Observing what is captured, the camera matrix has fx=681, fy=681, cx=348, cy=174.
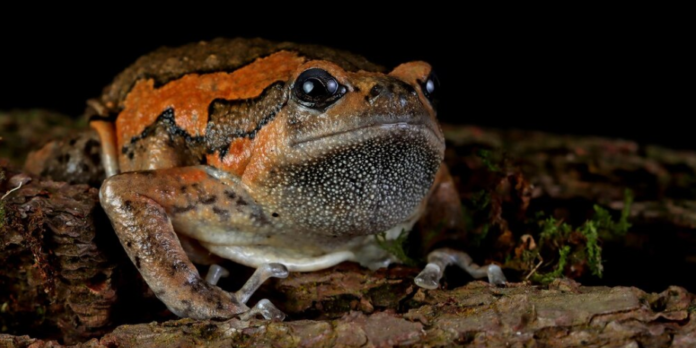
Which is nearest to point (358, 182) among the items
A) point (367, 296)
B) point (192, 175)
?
point (367, 296)

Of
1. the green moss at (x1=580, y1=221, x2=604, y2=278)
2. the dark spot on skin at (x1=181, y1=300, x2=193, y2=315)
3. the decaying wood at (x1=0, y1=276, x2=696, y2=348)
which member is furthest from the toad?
the green moss at (x1=580, y1=221, x2=604, y2=278)

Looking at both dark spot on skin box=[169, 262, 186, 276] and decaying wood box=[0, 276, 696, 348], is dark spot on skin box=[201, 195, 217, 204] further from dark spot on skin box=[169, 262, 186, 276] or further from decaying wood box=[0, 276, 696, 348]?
decaying wood box=[0, 276, 696, 348]

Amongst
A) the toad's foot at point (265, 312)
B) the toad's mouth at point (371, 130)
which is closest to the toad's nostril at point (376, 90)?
the toad's mouth at point (371, 130)

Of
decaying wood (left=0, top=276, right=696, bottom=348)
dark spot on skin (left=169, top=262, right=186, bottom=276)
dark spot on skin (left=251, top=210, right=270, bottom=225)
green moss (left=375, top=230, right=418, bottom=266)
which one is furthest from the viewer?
green moss (left=375, top=230, right=418, bottom=266)

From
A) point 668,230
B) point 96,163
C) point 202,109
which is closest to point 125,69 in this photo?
point 96,163

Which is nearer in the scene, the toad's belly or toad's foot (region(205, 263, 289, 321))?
toad's foot (region(205, 263, 289, 321))

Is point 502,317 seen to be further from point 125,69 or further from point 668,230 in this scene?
point 125,69
